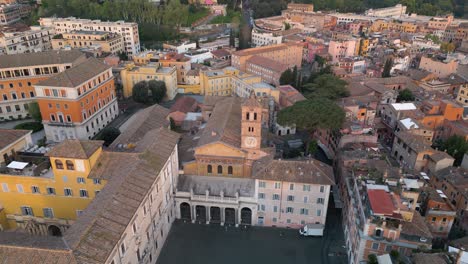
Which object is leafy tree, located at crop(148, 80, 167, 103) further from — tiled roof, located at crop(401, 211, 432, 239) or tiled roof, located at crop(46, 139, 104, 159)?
tiled roof, located at crop(401, 211, 432, 239)

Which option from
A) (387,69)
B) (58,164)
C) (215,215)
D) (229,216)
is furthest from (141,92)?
(387,69)

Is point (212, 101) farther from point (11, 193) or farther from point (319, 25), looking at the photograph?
point (319, 25)

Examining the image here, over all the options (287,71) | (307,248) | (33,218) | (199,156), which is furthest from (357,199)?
(287,71)

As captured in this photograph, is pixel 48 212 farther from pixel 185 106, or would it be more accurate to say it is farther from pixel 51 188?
pixel 185 106

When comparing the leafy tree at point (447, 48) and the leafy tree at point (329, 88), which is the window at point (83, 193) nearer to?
the leafy tree at point (329, 88)

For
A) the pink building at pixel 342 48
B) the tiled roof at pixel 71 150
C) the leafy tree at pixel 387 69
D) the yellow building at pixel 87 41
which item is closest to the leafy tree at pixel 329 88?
the leafy tree at pixel 387 69

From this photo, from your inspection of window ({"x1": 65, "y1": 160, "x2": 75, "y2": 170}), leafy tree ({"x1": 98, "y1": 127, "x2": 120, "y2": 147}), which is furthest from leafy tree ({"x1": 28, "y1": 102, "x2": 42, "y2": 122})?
window ({"x1": 65, "y1": 160, "x2": 75, "y2": 170})
